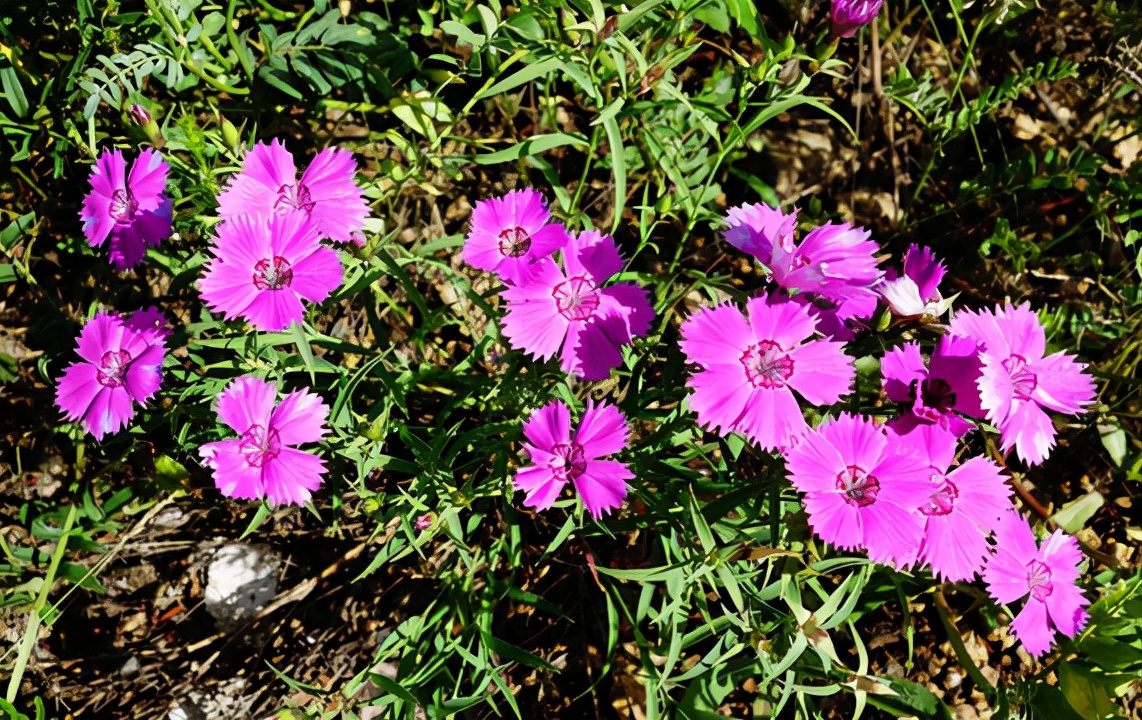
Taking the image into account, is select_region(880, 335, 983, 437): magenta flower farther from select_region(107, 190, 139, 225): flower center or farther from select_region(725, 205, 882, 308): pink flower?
select_region(107, 190, 139, 225): flower center

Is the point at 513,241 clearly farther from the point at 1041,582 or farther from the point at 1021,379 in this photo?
the point at 1041,582

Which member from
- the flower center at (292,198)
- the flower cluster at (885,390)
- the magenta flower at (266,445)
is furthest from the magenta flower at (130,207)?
the flower cluster at (885,390)

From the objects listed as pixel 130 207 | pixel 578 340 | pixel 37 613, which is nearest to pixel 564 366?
pixel 578 340

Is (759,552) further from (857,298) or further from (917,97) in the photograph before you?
(917,97)

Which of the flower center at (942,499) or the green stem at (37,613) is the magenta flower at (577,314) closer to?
the flower center at (942,499)

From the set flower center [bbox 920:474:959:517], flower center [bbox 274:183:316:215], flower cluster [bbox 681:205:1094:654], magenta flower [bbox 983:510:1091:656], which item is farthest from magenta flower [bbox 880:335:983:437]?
flower center [bbox 274:183:316:215]

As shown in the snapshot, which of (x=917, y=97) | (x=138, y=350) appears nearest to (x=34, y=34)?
(x=138, y=350)
